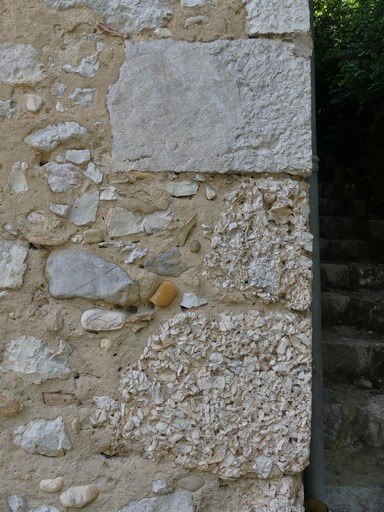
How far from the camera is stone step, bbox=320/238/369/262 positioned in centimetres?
353

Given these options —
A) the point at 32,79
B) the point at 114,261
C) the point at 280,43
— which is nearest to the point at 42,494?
the point at 114,261

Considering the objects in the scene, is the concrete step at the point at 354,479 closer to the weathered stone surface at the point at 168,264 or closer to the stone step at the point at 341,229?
the weathered stone surface at the point at 168,264

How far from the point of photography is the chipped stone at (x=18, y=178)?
1521 millimetres

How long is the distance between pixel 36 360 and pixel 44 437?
8.8 inches

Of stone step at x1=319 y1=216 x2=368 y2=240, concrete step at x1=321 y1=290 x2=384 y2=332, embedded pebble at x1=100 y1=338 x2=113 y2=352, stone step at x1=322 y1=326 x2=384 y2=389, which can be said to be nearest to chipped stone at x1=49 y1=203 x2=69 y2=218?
embedded pebble at x1=100 y1=338 x2=113 y2=352

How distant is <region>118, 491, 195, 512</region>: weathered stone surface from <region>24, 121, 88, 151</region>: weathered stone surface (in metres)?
1.07

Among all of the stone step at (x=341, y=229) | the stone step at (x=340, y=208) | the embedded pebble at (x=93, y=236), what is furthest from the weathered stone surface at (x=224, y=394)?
the stone step at (x=340, y=208)

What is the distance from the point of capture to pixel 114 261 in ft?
4.95

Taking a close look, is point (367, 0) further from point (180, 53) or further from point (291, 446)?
point (291, 446)

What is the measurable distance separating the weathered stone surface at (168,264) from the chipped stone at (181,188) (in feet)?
0.54

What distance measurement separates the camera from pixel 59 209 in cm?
151

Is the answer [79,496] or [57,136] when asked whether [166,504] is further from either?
[57,136]

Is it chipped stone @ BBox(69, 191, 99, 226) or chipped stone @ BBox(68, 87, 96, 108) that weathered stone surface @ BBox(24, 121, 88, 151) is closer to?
chipped stone @ BBox(68, 87, 96, 108)

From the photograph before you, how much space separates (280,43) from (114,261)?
2.64ft
